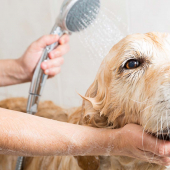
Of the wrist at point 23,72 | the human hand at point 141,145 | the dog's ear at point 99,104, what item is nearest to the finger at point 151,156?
the human hand at point 141,145

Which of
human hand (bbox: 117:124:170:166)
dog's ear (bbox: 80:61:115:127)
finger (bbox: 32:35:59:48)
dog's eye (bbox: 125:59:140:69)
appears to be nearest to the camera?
human hand (bbox: 117:124:170:166)

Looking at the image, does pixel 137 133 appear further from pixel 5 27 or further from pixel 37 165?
pixel 5 27

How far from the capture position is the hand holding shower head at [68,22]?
3.34 feet

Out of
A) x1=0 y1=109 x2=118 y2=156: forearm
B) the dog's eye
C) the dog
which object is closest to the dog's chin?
the dog

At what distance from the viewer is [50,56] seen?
1194 mm

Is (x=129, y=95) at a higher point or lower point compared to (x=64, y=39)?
lower

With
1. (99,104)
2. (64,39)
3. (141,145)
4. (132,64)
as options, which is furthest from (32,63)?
(141,145)

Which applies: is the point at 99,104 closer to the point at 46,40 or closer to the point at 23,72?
the point at 46,40

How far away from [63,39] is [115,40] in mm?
268

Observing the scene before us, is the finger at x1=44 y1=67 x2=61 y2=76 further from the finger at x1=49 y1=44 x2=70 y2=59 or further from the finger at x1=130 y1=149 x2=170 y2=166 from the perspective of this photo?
the finger at x1=130 y1=149 x2=170 y2=166

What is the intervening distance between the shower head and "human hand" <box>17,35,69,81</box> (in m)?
0.10

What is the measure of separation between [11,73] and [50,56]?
0.93 feet

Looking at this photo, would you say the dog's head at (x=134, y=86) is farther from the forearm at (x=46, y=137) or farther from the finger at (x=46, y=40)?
the finger at (x=46, y=40)

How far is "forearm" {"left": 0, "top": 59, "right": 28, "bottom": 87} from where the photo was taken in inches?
51.4
